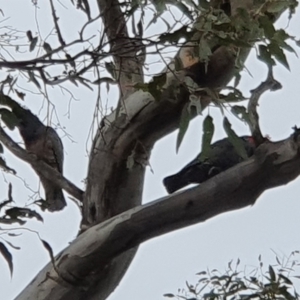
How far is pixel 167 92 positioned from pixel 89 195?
0.33 meters

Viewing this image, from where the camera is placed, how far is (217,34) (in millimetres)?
867

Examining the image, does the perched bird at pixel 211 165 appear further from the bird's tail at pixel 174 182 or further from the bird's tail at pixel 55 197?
the bird's tail at pixel 55 197

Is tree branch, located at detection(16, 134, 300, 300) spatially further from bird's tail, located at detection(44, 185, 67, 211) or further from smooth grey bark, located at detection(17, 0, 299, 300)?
bird's tail, located at detection(44, 185, 67, 211)

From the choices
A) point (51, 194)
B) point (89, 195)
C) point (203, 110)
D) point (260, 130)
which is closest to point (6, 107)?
point (203, 110)

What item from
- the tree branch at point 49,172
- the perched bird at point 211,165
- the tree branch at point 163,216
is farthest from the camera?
the tree branch at point 49,172

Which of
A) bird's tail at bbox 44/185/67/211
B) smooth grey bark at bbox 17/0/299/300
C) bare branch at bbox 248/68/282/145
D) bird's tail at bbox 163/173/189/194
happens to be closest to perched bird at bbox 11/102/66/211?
bird's tail at bbox 44/185/67/211

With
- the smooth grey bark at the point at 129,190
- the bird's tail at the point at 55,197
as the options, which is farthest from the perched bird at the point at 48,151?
the smooth grey bark at the point at 129,190

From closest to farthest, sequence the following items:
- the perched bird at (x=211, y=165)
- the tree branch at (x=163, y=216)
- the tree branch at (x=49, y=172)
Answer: the tree branch at (x=163, y=216), the perched bird at (x=211, y=165), the tree branch at (x=49, y=172)

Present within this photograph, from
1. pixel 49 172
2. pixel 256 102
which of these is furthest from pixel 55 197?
pixel 256 102

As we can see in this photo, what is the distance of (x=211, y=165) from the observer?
1159 millimetres

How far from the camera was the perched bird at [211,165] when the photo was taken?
1.14m

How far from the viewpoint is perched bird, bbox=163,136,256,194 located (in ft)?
3.75

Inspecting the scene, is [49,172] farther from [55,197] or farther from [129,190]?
[129,190]

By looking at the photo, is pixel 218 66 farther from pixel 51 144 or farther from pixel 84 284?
pixel 51 144
